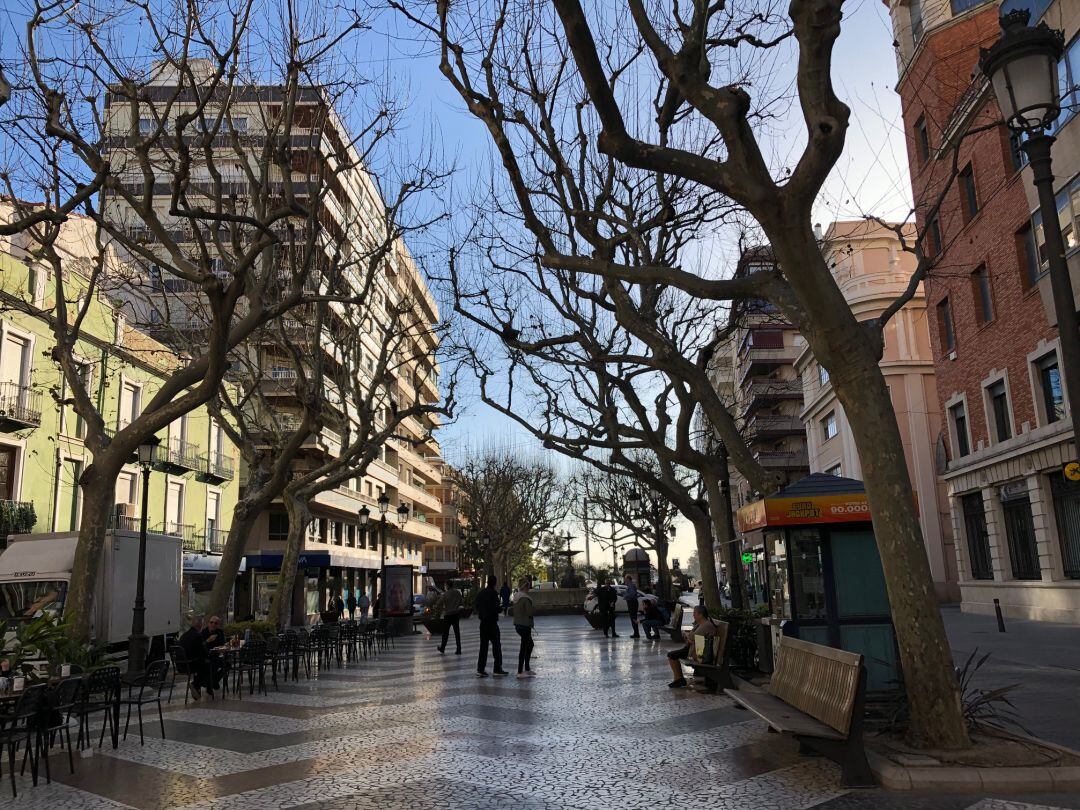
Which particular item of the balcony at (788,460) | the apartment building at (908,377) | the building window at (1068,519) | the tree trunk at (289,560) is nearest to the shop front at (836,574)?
the building window at (1068,519)

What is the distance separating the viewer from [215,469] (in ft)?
116

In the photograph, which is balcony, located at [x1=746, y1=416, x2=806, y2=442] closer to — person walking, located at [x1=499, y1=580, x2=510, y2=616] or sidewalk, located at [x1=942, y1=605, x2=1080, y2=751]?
person walking, located at [x1=499, y1=580, x2=510, y2=616]

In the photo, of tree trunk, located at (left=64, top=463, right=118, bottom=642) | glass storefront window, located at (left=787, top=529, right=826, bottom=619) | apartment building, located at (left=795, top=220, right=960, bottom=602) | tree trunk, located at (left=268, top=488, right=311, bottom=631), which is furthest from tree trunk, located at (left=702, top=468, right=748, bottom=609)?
apartment building, located at (left=795, top=220, right=960, bottom=602)

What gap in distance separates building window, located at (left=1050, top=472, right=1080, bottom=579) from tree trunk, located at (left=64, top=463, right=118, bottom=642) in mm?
19992

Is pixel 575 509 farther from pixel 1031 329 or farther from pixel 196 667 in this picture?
pixel 196 667

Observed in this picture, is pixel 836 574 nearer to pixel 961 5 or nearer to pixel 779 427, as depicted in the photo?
pixel 961 5

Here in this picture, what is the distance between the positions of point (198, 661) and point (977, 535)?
23.1 m

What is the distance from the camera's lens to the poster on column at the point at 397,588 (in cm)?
2863

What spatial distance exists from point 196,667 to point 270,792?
7.01 meters

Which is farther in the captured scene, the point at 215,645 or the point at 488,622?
the point at 488,622

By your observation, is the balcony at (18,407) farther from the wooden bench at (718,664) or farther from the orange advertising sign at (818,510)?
the orange advertising sign at (818,510)

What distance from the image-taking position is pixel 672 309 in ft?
61.9

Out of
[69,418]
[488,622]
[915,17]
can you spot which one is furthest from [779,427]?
[488,622]

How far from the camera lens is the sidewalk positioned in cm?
834
